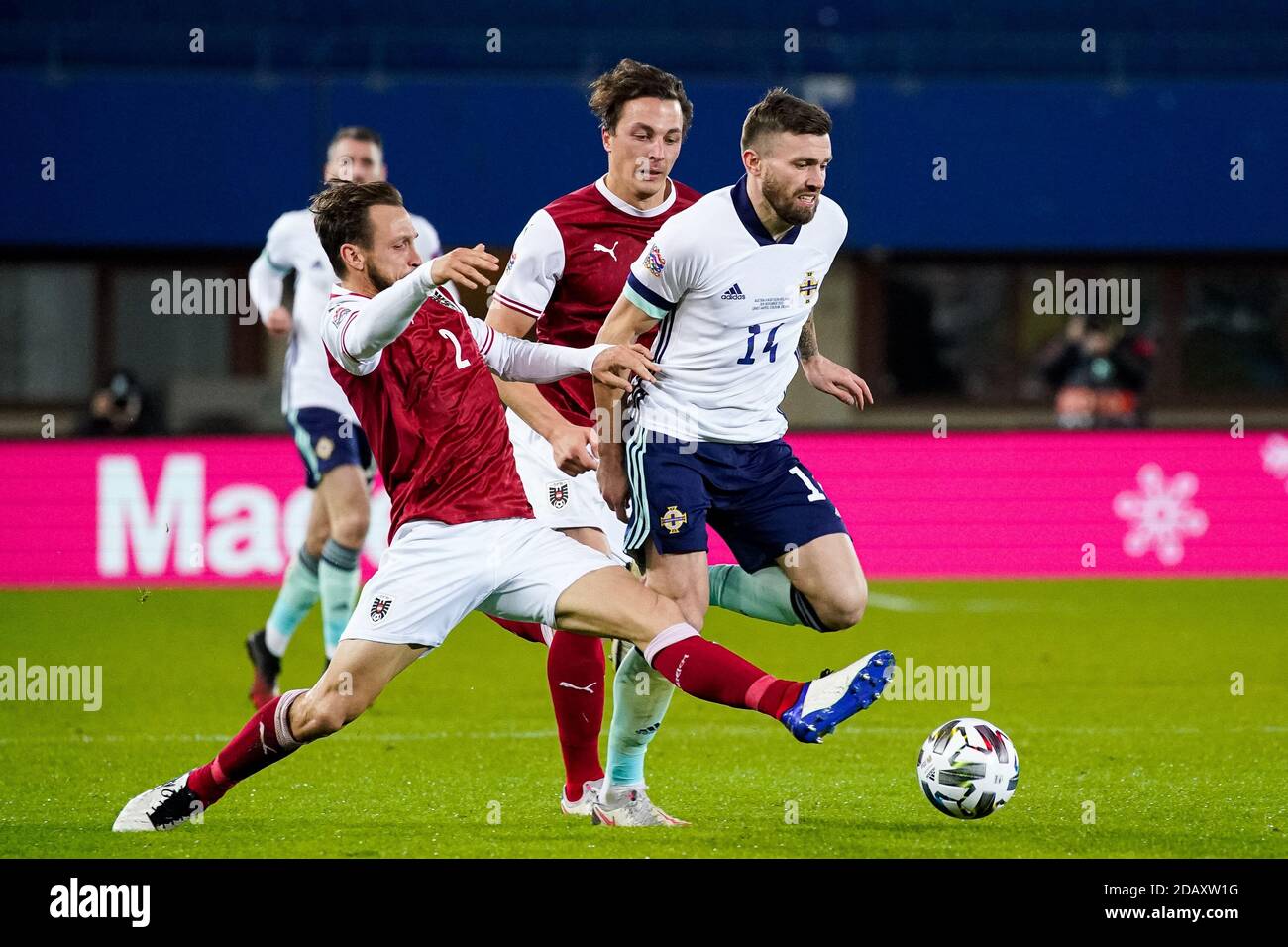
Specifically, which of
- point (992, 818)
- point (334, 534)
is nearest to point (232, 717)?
point (334, 534)

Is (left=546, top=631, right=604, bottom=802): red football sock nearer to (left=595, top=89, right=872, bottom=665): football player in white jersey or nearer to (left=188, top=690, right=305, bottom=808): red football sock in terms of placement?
(left=595, top=89, right=872, bottom=665): football player in white jersey

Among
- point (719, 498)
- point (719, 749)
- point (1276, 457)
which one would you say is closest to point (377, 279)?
point (719, 498)

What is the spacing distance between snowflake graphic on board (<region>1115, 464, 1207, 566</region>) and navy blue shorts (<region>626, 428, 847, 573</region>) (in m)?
8.57

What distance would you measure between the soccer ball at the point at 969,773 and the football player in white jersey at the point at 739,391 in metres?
0.50

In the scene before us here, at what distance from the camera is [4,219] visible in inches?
694

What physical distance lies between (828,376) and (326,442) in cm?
321

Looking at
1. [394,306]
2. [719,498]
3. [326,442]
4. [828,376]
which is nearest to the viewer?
[394,306]

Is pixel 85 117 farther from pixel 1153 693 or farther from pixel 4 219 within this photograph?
pixel 1153 693

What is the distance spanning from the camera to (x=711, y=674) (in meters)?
4.78

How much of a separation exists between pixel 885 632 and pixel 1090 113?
Answer: 8.91 metres

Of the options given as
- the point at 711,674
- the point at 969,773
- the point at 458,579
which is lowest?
the point at 969,773

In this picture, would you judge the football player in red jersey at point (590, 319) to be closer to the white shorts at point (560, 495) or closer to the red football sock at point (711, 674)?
the white shorts at point (560, 495)

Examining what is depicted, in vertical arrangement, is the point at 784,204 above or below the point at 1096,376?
below

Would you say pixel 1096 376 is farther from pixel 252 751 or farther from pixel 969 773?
pixel 252 751
